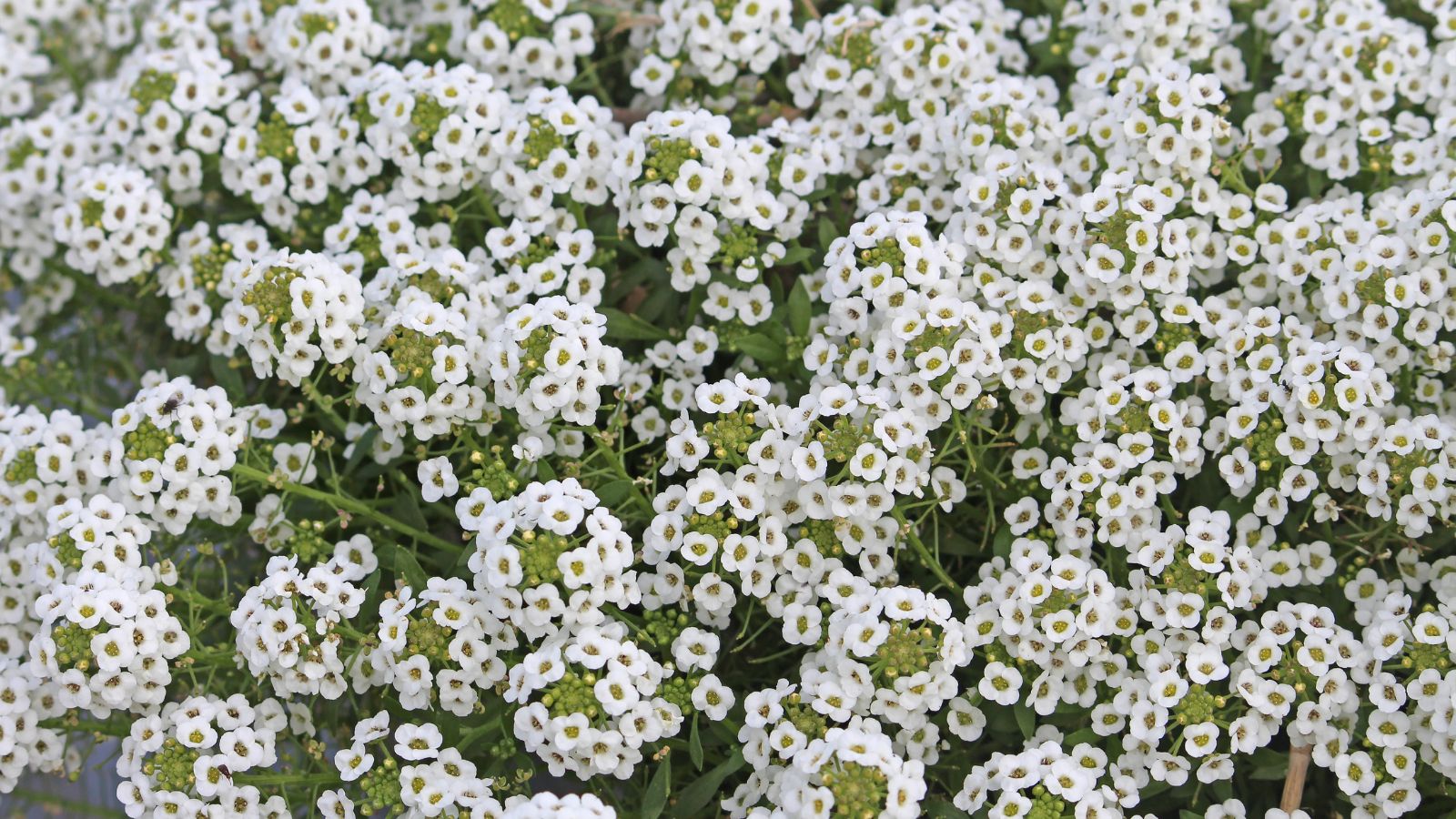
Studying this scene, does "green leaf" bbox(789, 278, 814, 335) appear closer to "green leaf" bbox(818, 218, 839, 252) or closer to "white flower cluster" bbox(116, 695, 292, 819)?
"green leaf" bbox(818, 218, 839, 252)

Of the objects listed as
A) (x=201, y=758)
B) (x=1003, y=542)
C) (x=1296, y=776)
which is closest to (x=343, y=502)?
(x=201, y=758)

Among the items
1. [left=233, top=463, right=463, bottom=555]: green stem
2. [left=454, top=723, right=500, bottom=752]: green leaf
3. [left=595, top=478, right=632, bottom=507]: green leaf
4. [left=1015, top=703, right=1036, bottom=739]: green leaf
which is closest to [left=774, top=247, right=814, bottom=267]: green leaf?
[left=595, top=478, right=632, bottom=507]: green leaf

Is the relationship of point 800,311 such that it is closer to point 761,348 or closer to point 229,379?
point 761,348

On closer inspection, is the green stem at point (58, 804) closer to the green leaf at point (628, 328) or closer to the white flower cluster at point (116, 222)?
the white flower cluster at point (116, 222)

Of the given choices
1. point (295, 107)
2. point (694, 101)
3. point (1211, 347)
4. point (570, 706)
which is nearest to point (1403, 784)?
point (1211, 347)

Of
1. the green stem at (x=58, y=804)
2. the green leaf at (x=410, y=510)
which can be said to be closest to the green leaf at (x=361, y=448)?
the green leaf at (x=410, y=510)

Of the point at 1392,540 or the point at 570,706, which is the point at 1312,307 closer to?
the point at 1392,540
